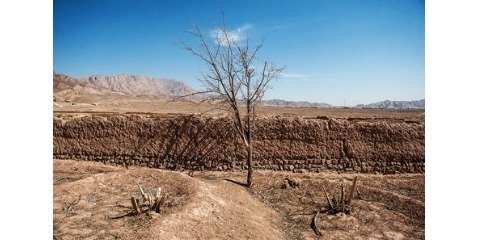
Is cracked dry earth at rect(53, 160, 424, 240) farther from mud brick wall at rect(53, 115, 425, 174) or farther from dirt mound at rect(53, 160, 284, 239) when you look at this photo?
mud brick wall at rect(53, 115, 425, 174)

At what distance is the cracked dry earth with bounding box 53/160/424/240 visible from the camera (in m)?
6.91

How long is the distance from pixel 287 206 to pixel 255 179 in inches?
88.7

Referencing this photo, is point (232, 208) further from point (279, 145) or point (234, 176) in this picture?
point (279, 145)

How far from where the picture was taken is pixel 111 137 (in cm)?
1423

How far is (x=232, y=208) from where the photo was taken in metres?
8.59

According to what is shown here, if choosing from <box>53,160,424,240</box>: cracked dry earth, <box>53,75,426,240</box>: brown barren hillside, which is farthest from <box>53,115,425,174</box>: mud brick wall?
<box>53,160,424,240</box>: cracked dry earth

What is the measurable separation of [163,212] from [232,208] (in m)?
1.82

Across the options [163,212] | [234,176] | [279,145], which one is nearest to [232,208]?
[163,212]

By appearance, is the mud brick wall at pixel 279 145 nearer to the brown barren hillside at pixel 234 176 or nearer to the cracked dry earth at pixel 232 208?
the brown barren hillside at pixel 234 176

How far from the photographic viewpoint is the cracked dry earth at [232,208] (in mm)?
6910

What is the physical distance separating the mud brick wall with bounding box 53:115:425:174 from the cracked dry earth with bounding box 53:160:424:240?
549mm

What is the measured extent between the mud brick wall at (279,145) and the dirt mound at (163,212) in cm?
247
